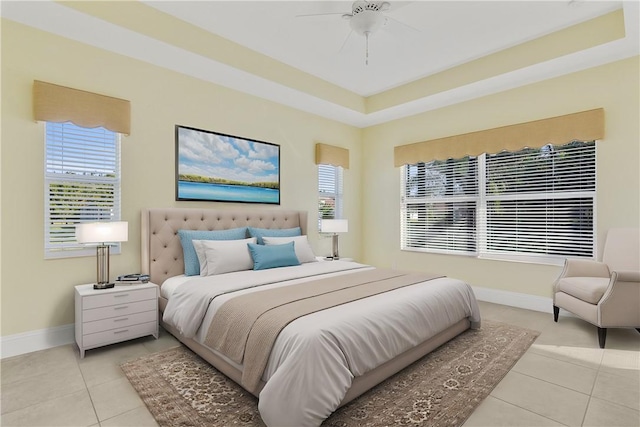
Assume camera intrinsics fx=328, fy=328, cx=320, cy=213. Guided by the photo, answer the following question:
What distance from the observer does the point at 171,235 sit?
3.50 metres

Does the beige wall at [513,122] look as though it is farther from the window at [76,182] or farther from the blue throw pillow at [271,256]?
the window at [76,182]

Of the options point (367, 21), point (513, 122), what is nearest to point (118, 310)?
point (367, 21)

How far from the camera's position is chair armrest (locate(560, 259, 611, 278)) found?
133 inches

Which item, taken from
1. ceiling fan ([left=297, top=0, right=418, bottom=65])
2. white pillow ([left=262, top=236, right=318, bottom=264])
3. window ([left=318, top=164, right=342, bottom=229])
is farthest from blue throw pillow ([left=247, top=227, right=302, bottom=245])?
ceiling fan ([left=297, top=0, right=418, bottom=65])

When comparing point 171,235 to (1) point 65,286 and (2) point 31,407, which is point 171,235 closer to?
(1) point 65,286

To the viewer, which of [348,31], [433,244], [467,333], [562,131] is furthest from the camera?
[433,244]

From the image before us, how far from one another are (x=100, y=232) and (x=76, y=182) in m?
0.65

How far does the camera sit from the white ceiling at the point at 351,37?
9.61 feet

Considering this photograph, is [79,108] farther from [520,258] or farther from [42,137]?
[520,258]

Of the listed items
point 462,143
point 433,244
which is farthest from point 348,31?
point 433,244

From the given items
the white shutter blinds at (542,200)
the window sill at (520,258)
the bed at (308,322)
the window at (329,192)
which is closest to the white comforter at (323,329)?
the bed at (308,322)

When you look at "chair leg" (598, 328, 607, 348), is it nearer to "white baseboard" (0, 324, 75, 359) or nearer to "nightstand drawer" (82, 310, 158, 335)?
"nightstand drawer" (82, 310, 158, 335)

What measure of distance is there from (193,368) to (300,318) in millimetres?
1097

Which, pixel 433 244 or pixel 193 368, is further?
pixel 433 244
